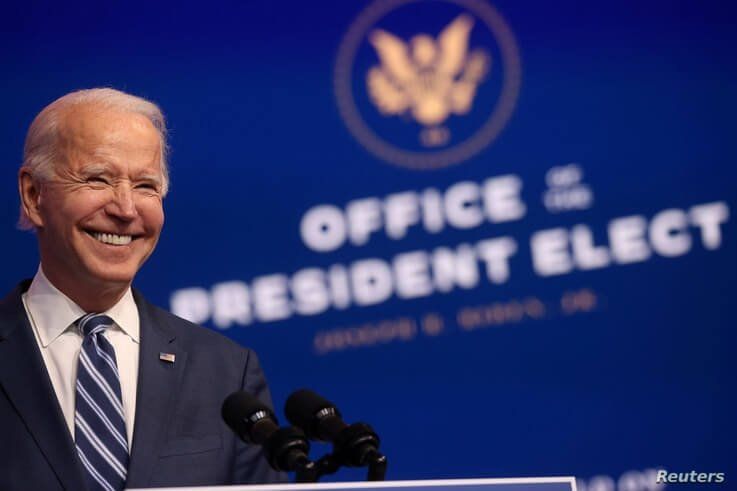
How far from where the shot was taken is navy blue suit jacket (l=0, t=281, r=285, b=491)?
179cm

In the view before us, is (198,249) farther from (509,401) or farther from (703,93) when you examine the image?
(703,93)

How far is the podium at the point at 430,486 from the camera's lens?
4.31 feet

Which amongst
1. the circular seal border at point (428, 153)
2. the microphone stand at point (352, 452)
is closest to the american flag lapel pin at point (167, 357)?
the microphone stand at point (352, 452)

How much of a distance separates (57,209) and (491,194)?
1708 millimetres

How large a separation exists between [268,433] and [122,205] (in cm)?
74

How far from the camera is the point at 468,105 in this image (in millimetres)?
3416

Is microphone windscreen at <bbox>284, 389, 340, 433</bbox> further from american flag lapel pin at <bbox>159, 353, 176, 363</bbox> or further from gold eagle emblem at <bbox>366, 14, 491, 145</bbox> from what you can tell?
gold eagle emblem at <bbox>366, 14, 491, 145</bbox>

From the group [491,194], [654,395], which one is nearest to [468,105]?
[491,194]

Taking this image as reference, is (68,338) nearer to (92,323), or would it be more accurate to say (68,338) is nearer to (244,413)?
(92,323)

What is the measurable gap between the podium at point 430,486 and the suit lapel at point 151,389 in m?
0.52

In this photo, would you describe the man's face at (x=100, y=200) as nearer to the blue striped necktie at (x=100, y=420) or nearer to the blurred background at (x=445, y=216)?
the blue striped necktie at (x=100, y=420)

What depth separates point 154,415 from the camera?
1901 mm

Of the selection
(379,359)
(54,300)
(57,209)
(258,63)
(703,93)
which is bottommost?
(379,359)

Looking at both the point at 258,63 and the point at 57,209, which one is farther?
the point at 258,63
